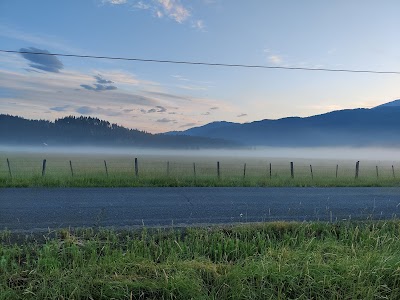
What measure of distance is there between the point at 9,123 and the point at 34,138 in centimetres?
1164

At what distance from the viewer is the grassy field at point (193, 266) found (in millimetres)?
3787

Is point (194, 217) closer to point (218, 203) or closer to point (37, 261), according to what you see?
point (218, 203)

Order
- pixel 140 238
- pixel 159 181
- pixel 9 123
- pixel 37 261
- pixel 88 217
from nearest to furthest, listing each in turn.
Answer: pixel 37 261 → pixel 140 238 → pixel 88 217 → pixel 159 181 → pixel 9 123

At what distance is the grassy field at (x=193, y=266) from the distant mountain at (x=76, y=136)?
5672 inches

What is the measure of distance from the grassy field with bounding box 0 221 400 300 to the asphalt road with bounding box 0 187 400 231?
4.76 ft

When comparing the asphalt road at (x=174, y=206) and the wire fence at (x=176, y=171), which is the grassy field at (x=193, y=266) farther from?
the wire fence at (x=176, y=171)

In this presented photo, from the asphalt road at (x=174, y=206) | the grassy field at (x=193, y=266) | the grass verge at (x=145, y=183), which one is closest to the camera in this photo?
the grassy field at (x=193, y=266)

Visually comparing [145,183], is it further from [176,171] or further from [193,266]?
[193,266]

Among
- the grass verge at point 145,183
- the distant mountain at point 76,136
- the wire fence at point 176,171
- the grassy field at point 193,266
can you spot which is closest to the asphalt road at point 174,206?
the grass verge at point 145,183

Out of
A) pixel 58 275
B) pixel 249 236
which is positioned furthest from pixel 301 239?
pixel 58 275

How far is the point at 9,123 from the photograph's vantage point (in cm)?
14038

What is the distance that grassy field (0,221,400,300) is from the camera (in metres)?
Result: 3.79

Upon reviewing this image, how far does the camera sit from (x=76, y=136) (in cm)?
15475

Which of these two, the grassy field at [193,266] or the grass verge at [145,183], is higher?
the grass verge at [145,183]
